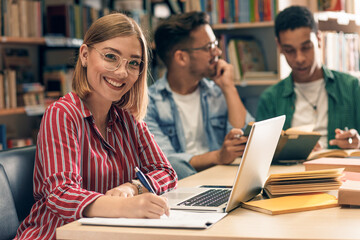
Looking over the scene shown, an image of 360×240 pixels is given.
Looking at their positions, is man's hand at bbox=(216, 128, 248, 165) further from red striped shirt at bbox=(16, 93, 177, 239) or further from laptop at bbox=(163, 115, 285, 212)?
laptop at bbox=(163, 115, 285, 212)

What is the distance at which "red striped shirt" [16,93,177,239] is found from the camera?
1.27 metres

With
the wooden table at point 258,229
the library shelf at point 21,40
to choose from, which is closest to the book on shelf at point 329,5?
the library shelf at point 21,40

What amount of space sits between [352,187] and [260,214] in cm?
24

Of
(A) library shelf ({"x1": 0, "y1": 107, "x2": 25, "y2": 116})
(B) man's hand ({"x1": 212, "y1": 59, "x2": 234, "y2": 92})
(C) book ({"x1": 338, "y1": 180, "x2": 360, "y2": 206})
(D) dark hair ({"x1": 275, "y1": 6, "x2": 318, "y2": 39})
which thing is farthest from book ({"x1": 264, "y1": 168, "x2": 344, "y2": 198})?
(A) library shelf ({"x1": 0, "y1": 107, "x2": 25, "y2": 116})

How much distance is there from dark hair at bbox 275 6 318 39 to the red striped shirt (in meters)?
1.20

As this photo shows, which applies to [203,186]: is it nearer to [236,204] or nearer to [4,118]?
[236,204]

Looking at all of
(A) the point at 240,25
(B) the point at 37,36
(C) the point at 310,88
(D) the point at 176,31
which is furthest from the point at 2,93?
(C) the point at 310,88

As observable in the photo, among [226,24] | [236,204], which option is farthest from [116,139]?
[226,24]

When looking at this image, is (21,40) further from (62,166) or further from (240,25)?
(62,166)

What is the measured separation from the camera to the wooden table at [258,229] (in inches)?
39.6

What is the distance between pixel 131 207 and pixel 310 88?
5.68 feet

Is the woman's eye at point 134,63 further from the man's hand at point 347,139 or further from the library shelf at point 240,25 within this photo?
the library shelf at point 240,25

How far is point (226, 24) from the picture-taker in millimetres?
3457

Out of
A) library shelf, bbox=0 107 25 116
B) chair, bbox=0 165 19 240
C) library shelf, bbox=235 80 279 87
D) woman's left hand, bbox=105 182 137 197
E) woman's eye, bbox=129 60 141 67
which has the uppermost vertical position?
woman's eye, bbox=129 60 141 67
